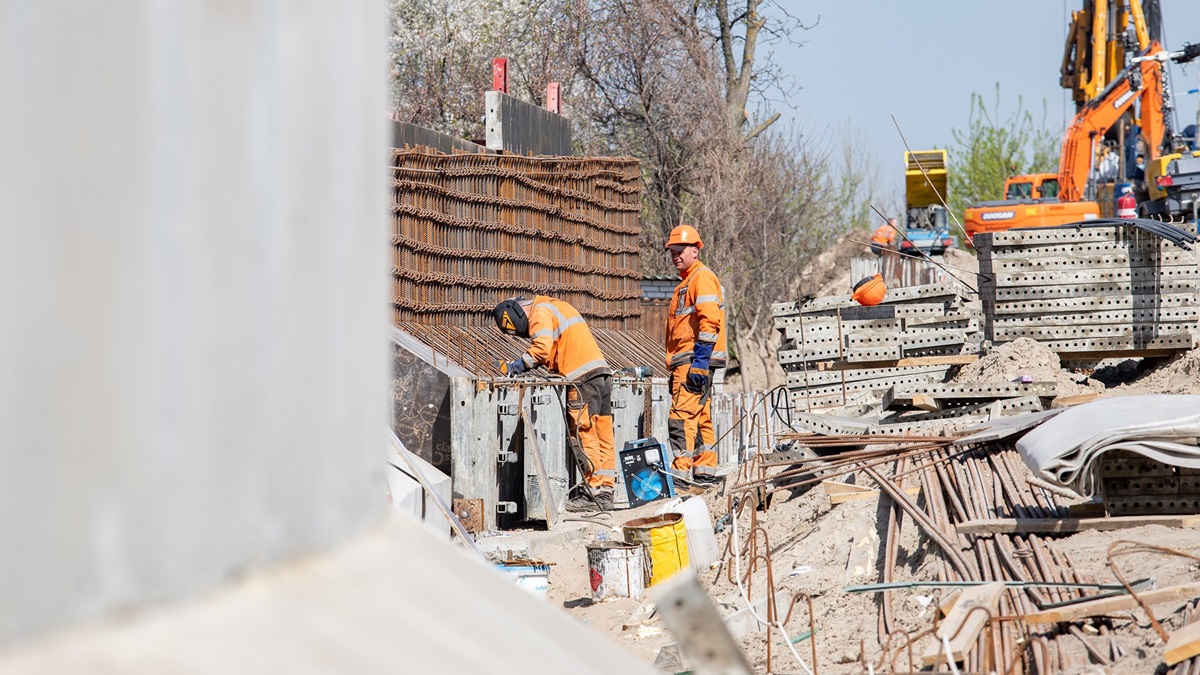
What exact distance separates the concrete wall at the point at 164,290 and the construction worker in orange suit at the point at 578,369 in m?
9.09

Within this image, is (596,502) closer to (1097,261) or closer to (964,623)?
(1097,261)

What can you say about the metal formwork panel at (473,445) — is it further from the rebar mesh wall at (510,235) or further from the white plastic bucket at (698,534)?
the rebar mesh wall at (510,235)

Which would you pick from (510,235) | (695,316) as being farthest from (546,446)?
(510,235)

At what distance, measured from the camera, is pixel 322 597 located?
5.74 feet

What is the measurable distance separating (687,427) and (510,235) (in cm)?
465

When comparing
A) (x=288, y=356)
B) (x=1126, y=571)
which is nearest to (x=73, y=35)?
(x=288, y=356)

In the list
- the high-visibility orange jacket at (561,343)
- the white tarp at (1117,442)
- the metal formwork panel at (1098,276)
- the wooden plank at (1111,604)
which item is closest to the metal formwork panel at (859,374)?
the metal formwork panel at (1098,276)

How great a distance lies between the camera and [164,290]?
58.3 inches

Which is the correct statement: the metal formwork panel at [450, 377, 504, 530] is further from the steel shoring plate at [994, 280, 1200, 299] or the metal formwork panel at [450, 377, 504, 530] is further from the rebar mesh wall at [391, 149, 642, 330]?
the steel shoring plate at [994, 280, 1200, 299]

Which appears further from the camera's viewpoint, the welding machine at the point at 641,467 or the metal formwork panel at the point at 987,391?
the welding machine at the point at 641,467

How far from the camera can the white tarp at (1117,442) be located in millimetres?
5305

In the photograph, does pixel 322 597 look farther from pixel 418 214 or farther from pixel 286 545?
pixel 418 214

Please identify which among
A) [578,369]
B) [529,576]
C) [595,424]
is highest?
[578,369]

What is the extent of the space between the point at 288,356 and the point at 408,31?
1172 inches
